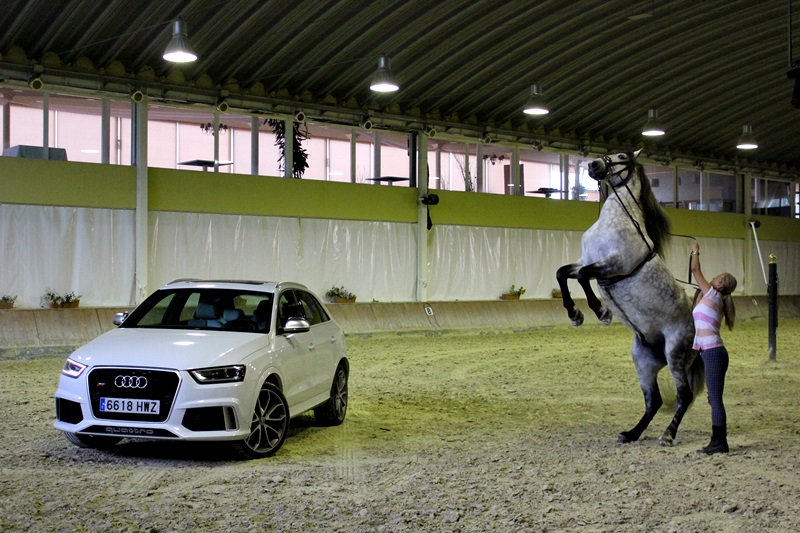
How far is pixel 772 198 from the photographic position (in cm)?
3509

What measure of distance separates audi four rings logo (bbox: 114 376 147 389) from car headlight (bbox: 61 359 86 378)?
36 centimetres

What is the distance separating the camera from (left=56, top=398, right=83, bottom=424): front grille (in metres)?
7.45

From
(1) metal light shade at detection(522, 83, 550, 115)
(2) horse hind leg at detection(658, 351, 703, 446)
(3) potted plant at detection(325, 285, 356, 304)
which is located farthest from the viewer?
(3) potted plant at detection(325, 285, 356, 304)

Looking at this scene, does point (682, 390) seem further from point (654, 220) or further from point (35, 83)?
point (35, 83)

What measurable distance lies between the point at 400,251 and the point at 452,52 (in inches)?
210

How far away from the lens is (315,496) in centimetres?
636

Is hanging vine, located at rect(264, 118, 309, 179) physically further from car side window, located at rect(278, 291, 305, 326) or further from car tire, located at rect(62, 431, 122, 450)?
car tire, located at rect(62, 431, 122, 450)

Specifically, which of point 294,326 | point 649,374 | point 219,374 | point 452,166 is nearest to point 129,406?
point 219,374

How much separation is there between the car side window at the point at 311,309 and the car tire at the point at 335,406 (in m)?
0.58

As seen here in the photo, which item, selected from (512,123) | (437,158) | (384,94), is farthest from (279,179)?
(512,123)

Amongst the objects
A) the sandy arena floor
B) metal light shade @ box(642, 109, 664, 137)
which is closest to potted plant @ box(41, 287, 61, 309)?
the sandy arena floor

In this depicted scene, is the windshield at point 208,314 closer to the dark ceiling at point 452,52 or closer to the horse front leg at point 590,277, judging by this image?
the horse front leg at point 590,277

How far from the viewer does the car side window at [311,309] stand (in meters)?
9.37

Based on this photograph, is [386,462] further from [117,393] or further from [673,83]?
[673,83]
